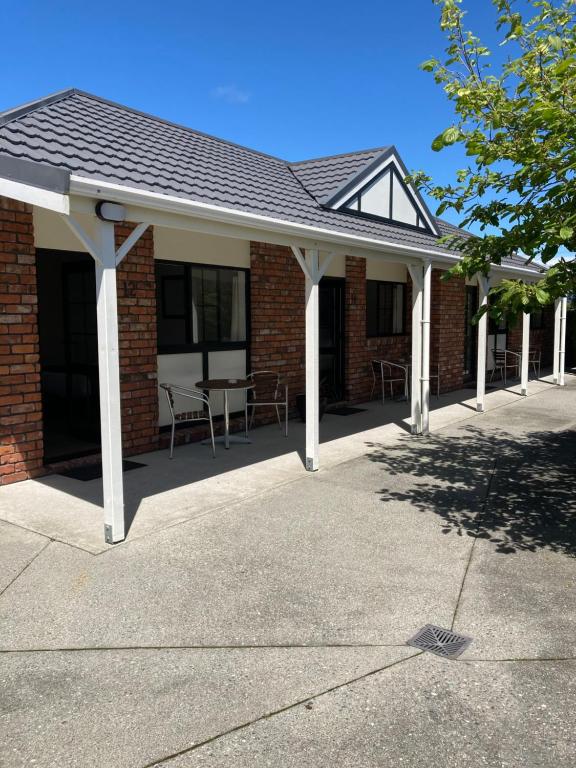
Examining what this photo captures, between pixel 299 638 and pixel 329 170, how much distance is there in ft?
30.2

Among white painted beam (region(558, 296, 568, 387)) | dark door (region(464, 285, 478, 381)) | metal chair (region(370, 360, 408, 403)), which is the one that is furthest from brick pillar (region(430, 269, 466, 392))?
white painted beam (region(558, 296, 568, 387))

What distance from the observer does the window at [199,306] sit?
743 centimetres

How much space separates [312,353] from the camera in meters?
6.23

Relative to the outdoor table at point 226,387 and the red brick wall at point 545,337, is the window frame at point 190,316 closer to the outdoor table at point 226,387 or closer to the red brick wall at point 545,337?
the outdoor table at point 226,387

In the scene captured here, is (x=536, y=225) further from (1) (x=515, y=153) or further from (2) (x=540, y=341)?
(2) (x=540, y=341)

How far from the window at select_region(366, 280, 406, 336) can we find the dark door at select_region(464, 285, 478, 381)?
2324 millimetres

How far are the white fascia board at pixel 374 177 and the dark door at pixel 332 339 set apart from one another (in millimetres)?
1418

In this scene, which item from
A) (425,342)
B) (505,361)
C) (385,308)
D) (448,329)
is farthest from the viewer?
(505,361)

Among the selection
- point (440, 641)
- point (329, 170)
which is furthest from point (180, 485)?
point (329, 170)

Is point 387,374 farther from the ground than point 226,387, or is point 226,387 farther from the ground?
point 226,387

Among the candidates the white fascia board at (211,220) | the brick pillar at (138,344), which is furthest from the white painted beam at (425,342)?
the brick pillar at (138,344)

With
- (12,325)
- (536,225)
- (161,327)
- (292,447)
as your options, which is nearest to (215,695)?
(536,225)

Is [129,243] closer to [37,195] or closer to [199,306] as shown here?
[37,195]

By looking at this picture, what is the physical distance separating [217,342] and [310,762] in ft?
20.7
